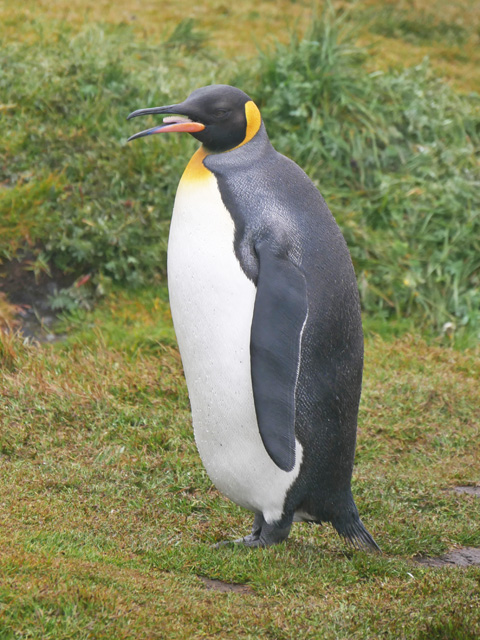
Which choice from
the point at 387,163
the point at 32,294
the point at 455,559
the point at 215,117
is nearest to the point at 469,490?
the point at 455,559

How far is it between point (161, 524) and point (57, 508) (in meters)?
0.47

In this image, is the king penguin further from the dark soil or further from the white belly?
the dark soil

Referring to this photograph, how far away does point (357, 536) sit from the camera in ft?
12.3

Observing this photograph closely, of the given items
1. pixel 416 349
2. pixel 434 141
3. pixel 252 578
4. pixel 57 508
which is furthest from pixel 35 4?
pixel 252 578

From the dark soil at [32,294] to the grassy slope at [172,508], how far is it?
0.94 ft

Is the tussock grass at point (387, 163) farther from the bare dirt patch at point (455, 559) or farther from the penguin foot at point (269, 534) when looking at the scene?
the penguin foot at point (269, 534)

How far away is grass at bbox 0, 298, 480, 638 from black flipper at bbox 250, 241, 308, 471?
0.55 metres

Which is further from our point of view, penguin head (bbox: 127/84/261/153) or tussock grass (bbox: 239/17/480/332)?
tussock grass (bbox: 239/17/480/332)

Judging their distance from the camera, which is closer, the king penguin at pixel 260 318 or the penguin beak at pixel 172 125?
the king penguin at pixel 260 318

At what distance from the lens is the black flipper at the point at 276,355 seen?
126 inches

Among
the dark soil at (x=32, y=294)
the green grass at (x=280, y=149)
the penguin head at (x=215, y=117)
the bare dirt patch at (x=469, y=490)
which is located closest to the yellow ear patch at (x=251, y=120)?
the penguin head at (x=215, y=117)

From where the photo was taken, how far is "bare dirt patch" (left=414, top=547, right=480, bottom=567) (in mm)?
3859

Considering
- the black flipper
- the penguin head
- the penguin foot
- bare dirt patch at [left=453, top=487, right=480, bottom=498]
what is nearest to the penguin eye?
the penguin head

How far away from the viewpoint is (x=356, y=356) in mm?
3588
